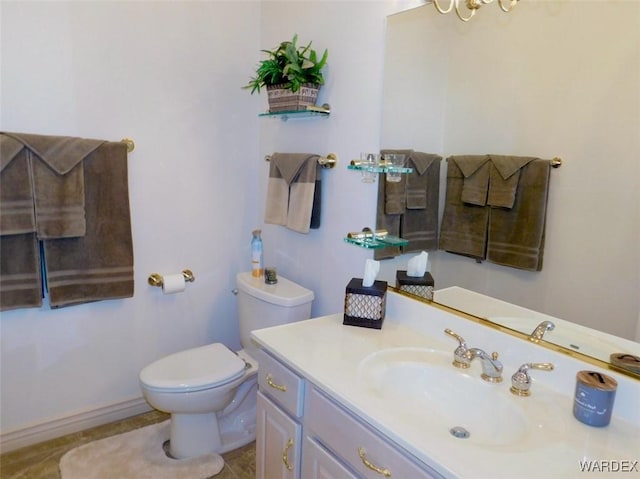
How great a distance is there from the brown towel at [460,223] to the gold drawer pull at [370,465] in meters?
0.71

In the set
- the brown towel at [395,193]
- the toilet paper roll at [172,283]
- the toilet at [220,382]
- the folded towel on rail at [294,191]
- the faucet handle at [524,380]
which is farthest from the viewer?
the toilet paper roll at [172,283]

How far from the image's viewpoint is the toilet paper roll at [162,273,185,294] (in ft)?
7.24

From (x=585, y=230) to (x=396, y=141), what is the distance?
28.0 inches

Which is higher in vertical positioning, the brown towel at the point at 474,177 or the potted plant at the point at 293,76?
the potted plant at the point at 293,76

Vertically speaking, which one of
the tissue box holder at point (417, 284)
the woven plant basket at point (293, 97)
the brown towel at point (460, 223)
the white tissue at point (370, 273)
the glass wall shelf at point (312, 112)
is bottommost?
the tissue box holder at point (417, 284)

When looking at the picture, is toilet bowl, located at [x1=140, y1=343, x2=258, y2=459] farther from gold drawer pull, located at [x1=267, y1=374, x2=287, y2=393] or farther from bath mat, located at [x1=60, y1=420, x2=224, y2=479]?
gold drawer pull, located at [x1=267, y1=374, x2=287, y2=393]

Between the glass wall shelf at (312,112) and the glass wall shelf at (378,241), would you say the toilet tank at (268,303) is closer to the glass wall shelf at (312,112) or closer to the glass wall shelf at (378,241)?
the glass wall shelf at (378,241)

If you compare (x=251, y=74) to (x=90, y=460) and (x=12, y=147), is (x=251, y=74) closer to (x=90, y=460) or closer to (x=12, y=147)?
(x=12, y=147)

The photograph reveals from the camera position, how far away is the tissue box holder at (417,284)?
5.14 ft

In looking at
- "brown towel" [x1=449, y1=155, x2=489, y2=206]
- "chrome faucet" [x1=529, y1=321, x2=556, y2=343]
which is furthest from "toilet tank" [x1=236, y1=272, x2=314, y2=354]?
"chrome faucet" [x1=529, y1=321, x2=556, y2=343]

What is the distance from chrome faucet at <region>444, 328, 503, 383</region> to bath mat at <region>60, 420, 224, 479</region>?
129 centimetres

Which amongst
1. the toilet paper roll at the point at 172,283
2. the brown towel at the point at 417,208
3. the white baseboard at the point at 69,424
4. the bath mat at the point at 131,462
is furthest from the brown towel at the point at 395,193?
the white baseboard at the point at 69,424

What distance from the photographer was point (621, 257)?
1.11 m

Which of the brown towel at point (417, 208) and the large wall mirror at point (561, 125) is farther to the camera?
the brown towel at point (417, 208)
